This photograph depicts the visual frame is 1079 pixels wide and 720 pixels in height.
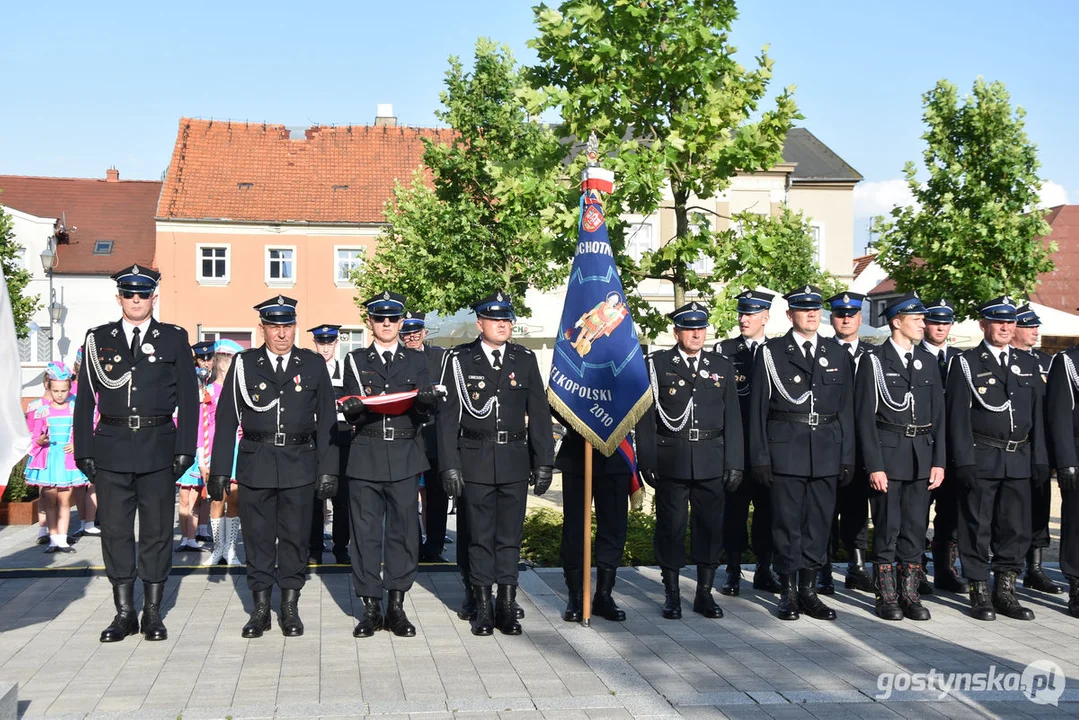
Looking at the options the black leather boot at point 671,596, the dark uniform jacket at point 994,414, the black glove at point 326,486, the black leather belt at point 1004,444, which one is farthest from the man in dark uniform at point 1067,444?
the black glove at point 326,486

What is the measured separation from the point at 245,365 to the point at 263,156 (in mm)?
38555

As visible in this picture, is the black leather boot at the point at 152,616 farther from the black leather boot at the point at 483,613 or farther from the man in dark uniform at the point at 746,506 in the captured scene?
the man in dark uniform at the point at 746,506

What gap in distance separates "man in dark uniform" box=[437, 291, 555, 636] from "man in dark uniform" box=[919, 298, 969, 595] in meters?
3.35

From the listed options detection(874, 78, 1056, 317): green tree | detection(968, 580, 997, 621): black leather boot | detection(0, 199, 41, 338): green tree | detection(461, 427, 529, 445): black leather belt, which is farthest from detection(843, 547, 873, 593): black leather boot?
detection(0, 199, 41, 338): green tree

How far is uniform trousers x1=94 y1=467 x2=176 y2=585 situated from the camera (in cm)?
786

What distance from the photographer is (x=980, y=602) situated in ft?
28.7

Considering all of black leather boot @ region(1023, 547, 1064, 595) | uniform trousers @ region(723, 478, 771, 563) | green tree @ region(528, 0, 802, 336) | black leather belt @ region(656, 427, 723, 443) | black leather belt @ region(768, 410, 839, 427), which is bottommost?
black leather boot @ region(1023, 547, 1064, 595)

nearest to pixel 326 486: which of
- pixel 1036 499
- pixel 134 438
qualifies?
pixel 134 438

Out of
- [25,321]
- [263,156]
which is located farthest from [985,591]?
[263,156]

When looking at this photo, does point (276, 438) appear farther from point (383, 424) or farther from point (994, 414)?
point (994, 414)

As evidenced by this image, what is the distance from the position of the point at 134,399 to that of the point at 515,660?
3.09 m

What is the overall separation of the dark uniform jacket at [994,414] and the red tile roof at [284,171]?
34730 mm

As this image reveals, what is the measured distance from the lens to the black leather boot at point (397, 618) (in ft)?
26.0

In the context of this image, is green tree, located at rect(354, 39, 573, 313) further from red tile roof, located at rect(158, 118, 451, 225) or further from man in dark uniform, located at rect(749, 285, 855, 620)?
man in dark uniform, located at rect(749, 285, 855, 620)
